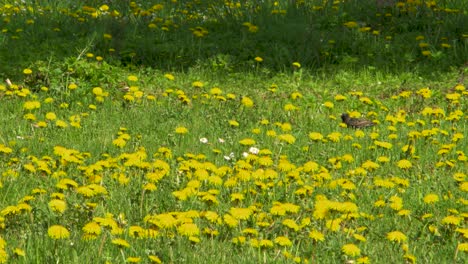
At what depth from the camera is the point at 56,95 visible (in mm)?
7973

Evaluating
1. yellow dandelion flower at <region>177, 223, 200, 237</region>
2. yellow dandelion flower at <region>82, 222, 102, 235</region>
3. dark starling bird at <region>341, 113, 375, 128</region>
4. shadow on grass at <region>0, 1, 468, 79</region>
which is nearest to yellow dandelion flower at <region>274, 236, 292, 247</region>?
yellow dandelion flower at <region>177, 223, 200, 237</region>

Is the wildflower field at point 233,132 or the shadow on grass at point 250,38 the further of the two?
the shadow on grass at point 250,38

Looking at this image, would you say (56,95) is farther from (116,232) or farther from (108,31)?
(116,232)

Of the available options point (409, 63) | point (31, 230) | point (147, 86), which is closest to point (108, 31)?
point (147, 86)

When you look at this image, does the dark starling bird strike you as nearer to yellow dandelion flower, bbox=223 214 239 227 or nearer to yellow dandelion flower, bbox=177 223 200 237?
yellow dandelion flower, bbox=223 214 239 227

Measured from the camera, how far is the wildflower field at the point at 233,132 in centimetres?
398

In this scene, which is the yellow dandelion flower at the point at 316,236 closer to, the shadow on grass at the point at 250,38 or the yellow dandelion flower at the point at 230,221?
the yellow dandelion flower at the point at 230,221

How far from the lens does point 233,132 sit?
22.2ft

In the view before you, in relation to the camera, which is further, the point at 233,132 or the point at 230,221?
the point at 233,132

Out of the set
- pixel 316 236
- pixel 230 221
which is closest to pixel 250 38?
pixel 230 221

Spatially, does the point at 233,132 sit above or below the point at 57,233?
below

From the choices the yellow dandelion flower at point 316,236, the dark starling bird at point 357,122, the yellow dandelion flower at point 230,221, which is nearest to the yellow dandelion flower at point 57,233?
the yellow dandelion flower at point 230,221

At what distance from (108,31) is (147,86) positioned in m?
1.79

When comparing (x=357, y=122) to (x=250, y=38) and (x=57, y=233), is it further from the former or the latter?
(x=57, y=233)
